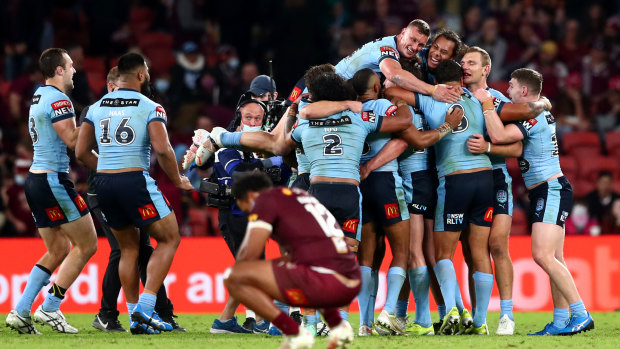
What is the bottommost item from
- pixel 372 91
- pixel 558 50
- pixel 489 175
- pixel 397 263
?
pixel 397 263

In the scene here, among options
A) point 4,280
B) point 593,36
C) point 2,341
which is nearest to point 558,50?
point 593,36

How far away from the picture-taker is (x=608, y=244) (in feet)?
42.0

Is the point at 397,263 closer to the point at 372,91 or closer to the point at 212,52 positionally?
the point at 372,91

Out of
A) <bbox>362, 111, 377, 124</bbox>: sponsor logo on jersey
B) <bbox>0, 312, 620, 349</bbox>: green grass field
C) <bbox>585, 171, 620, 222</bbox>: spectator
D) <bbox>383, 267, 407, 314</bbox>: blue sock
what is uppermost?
<bbox>362, 111, 377, 124</bbox>: sponsor logo on jersey

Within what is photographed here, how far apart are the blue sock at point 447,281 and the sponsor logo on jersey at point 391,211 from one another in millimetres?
695

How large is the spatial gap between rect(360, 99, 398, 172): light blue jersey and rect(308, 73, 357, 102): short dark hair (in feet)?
0.95

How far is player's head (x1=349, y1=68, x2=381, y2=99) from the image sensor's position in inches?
359

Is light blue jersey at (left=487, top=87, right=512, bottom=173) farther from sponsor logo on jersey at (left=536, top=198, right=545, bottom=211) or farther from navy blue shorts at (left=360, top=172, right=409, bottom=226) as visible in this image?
navy blue shorts at (left=360, top=172, right=409, bottom=226)

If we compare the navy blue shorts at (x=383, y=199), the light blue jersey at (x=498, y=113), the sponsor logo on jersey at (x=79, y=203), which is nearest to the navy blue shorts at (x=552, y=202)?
the light blue jersey at (x=498, y=113)

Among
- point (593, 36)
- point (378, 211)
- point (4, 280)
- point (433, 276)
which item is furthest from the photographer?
point (593, 36)

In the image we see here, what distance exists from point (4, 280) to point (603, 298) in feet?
25.6

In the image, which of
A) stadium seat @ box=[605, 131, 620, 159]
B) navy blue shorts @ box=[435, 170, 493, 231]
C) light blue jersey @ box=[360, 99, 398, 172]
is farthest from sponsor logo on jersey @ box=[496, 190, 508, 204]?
stadium seat @ box=[605, 131, 620, 159]

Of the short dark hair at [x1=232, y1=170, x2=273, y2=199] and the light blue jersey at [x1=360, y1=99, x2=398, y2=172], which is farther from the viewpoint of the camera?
the light blue jersey at [x1=360, y1=99, x2=398, y2=172]

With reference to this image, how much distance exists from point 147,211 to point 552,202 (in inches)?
153
